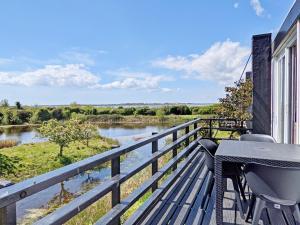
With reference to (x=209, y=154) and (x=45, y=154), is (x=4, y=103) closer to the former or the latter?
(x=45, y=154)

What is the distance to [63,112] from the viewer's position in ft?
101

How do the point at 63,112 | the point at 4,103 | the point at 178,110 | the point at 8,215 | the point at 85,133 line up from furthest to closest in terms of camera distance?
the point at 178,110 → the point at 4,103 → the point at 63,112 → the point at 85,133 → the point at 8,215

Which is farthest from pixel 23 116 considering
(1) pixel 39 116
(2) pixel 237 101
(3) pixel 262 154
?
(3) pixel 262 154

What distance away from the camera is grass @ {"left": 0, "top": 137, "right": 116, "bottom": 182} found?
49.5 ft

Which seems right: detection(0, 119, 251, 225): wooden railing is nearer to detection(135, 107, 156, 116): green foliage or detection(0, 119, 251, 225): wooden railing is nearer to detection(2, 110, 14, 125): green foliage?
detection(2, 110, 14, 125): green foliage

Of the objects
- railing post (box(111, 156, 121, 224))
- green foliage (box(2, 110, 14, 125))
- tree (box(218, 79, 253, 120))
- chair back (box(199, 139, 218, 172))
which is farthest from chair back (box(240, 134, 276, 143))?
green foliage (box(2, 110, 14, 125))

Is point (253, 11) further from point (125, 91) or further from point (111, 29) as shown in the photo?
point (125, 91)

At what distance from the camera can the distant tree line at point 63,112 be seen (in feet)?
96.6

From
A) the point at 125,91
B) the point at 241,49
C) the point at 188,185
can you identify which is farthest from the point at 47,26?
the point at 125,91

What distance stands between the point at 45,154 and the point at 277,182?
59.4 ft

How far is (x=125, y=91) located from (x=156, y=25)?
71.6 ft

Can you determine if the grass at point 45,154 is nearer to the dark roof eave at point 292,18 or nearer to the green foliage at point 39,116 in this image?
the green foliage at point 39,116

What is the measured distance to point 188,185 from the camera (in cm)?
344

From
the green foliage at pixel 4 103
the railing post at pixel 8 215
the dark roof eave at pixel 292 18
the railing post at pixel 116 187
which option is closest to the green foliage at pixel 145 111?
the green foliage at pixel 4 103
